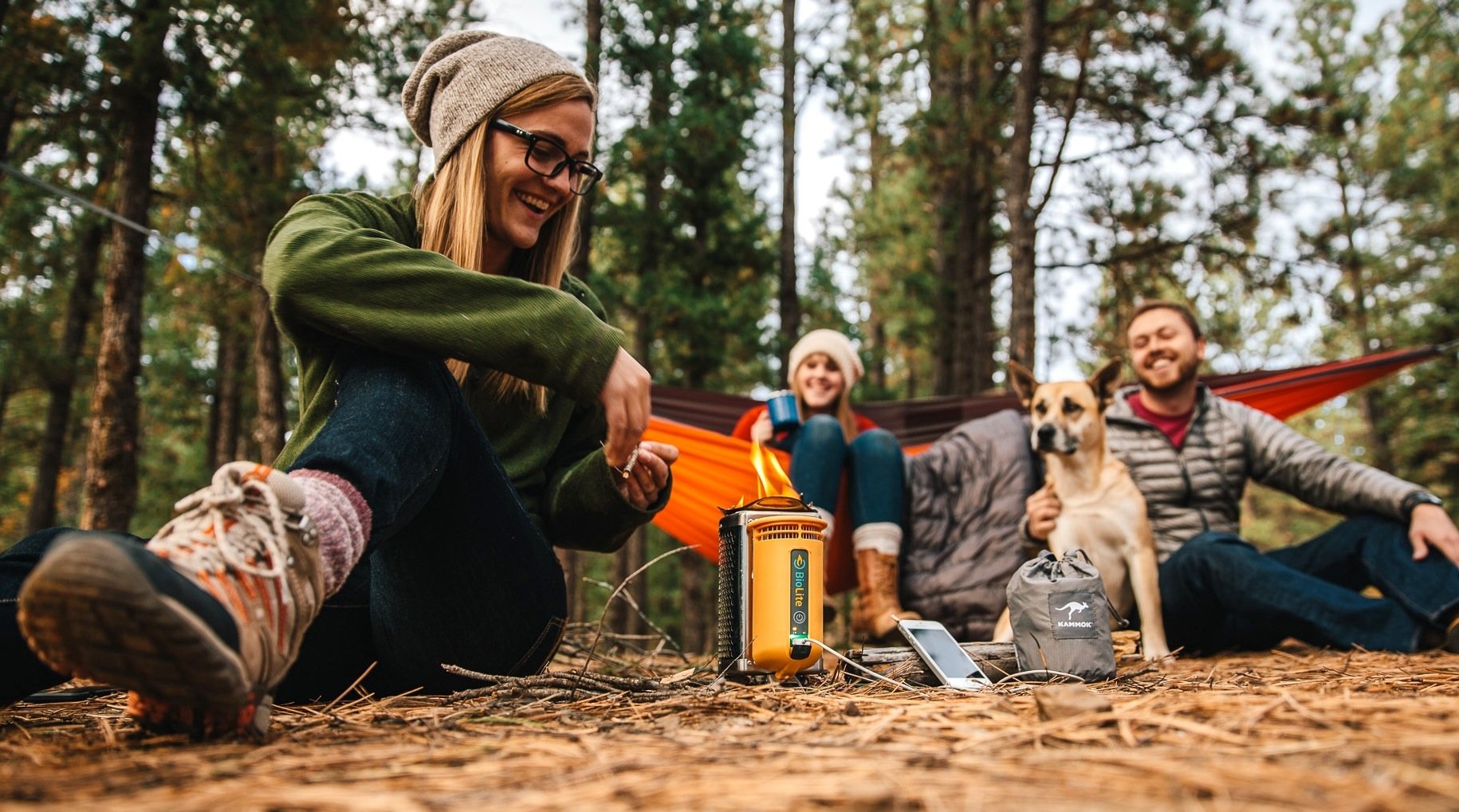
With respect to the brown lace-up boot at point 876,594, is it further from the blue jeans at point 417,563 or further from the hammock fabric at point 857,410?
the blue jeans at point 417,563

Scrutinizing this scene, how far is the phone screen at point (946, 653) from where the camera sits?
1.56 meters

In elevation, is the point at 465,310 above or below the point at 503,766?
above

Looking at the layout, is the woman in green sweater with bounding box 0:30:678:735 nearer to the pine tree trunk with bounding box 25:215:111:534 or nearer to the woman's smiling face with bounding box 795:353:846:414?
the woman's smiling face with bounding box 795:353:846:414

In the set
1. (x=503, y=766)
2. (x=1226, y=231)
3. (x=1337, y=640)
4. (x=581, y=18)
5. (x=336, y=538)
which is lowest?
(x=1337, y=640)

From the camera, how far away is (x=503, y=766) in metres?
0.79

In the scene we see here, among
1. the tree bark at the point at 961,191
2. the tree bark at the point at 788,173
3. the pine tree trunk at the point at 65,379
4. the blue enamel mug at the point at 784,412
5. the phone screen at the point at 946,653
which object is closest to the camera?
the phone screen at the point at 946,653

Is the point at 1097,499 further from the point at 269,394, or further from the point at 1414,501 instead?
the point at 269,394

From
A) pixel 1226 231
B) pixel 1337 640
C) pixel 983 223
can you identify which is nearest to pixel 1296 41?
pixel 983 223

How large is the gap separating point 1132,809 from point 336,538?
0.79 meters

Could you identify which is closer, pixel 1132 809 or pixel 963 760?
pixel 1132 809

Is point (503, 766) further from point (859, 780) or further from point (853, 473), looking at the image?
point (853, 473)

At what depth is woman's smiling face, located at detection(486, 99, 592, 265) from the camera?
4.80 feet

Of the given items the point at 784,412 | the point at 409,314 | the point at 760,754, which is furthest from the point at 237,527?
the point at 784,412

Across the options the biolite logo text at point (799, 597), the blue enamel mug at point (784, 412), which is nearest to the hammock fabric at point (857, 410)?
the blue enamel mug at point (784, 412)
